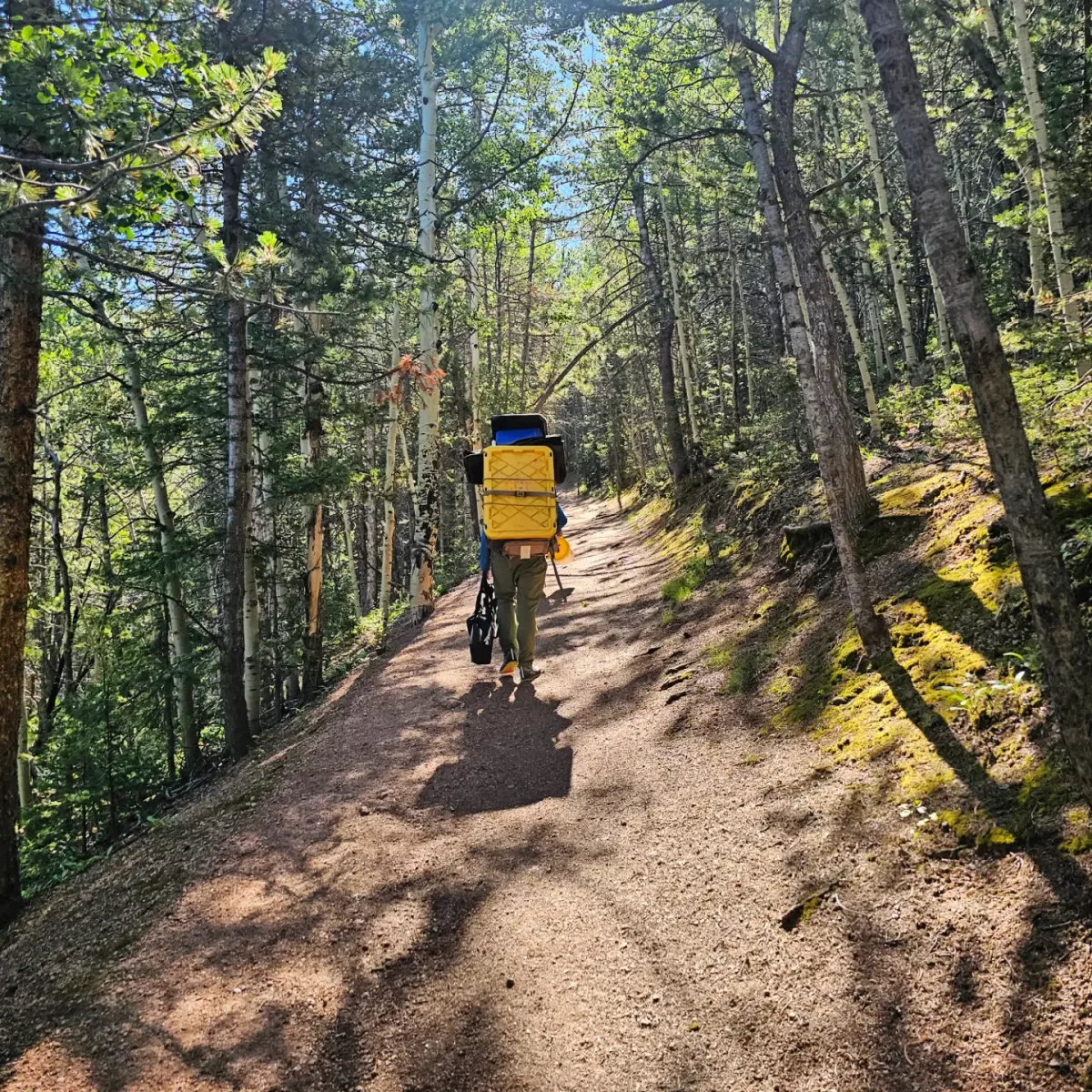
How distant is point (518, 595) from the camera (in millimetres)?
6867

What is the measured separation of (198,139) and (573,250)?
1090 inches

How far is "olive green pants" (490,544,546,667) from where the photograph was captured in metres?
6.75

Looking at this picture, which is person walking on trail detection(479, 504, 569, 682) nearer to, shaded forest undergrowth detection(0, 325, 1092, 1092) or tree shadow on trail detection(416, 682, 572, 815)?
tree shadow on trail detection(416, 682, 572, 815)

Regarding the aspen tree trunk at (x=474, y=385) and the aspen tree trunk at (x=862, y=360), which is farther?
the aspen tree trunk at (x=474, y=385)

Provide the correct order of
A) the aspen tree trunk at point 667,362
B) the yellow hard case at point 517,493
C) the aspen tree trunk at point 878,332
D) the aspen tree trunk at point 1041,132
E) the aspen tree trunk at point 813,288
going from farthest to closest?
1. the aspen tree trunk at point 878,332
2. the aspen tree trunk at point 667,362
3. the aspen tree trunk at point 1041,132
4. the yellow hard case at point 517,493
5. the aspen tree trunk at point 813,288

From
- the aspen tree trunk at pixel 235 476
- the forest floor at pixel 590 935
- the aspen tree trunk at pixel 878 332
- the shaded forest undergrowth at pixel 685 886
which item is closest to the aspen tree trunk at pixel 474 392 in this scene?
the aspen tree trunk at pixel 235 476

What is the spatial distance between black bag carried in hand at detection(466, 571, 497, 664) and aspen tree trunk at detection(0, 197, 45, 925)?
397 centimetres

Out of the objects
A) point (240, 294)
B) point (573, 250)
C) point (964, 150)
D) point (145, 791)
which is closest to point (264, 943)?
point (240, 294)

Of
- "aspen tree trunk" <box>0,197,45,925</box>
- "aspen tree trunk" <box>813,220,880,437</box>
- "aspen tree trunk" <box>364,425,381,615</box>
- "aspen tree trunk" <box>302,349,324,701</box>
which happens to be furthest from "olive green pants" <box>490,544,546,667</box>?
"aspen tree trunk" <box>364,425,381,615</box>

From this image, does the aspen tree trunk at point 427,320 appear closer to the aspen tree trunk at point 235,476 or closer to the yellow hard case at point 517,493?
the aspen tree trunk at point 235,476

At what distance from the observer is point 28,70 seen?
12.8 ft

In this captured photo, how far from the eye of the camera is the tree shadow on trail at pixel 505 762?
4.78m

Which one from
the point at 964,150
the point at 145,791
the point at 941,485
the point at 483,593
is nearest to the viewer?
the point at 941,485

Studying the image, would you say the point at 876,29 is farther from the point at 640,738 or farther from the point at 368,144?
the point at 368,144
